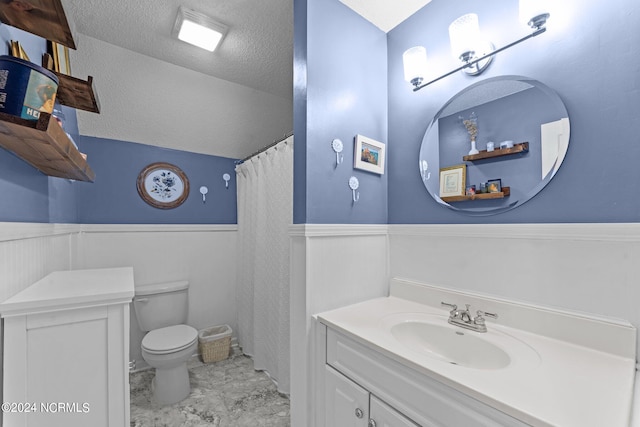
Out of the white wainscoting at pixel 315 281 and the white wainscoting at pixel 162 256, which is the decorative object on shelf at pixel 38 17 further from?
the white wainscoting at pixel 315 281

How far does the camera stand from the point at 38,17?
2.49 ft

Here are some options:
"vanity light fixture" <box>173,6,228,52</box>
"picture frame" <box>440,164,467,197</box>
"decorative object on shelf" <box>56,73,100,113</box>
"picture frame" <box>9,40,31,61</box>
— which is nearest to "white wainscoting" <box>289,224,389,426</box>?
"picture frame" <box>440,164,467,197</box>

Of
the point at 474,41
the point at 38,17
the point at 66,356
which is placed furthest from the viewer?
the point at 474,41

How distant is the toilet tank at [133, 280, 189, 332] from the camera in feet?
6.82

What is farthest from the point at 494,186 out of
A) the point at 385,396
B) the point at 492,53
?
the point at 385,396

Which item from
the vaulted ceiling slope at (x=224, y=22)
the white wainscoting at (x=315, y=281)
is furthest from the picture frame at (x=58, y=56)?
the white wainscoting at (x=315, y=281)

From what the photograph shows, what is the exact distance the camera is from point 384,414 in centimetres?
91

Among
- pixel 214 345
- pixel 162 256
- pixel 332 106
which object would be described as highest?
pixel 332 106

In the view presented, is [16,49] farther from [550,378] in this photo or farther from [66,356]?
[550,378]

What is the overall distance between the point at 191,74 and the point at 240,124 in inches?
21.1

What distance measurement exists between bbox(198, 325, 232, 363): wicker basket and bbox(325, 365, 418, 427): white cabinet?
1485 millimetres

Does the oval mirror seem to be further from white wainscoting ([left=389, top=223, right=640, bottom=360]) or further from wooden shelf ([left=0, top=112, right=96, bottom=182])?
wooden shelf ([left=0, top=112, right=96, bottom=182])

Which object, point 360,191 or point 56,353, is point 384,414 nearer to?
point 360,191

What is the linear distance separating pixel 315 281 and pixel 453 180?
2.86 ft
